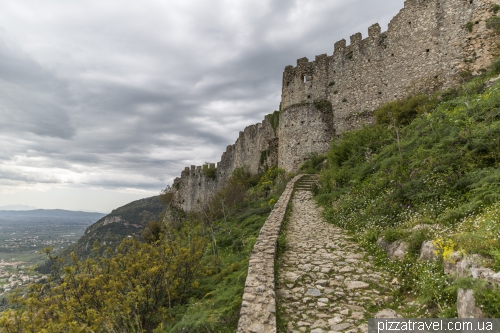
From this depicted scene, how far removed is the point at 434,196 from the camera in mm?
6477

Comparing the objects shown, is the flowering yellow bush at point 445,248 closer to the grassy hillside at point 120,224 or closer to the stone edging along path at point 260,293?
the stone edging along path at point 260,293

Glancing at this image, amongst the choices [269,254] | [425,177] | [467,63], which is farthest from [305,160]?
[269,254]

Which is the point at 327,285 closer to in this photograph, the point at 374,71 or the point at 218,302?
the point at 218,302

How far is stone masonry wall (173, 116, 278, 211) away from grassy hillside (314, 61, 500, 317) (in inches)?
544

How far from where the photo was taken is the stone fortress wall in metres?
14.8

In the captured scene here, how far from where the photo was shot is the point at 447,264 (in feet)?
13.0

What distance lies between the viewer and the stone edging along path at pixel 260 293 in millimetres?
3842

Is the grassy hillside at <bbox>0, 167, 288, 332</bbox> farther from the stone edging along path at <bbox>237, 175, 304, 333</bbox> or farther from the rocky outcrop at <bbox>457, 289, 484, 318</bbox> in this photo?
the rocky outcrop at <bbox>457, 289, 484, 318</bbox>

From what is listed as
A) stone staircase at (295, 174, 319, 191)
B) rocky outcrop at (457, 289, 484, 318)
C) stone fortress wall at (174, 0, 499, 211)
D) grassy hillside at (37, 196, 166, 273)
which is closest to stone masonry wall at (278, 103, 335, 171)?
stone fortress wall at (174, 0, 499, 211)

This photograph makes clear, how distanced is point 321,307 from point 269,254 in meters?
2.00

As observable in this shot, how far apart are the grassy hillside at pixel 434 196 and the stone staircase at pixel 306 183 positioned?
263 centimetres

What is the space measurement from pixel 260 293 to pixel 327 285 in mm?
1307

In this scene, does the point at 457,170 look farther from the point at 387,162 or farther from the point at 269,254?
the point at 269,254

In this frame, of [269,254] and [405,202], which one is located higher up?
[405,202]
